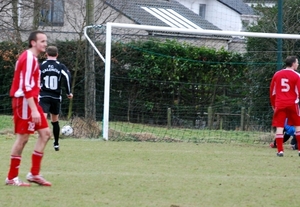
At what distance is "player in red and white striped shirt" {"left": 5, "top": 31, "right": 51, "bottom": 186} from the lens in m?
8.36

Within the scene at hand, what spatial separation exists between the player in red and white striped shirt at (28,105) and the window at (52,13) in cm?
1938

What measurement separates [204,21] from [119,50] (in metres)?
24.5

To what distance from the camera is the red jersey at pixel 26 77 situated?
8.35 meters

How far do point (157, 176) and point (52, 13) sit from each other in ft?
83.9

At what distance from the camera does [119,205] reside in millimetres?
7547

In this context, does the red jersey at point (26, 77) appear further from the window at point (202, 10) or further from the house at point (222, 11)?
the window at point (202, 10)

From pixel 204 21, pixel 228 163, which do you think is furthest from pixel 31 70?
pixel 204 21

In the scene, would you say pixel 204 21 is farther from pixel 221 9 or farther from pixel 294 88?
pixel 294 88

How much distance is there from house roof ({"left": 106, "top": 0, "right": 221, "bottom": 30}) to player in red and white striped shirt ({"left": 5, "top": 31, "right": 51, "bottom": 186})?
67.5 ft

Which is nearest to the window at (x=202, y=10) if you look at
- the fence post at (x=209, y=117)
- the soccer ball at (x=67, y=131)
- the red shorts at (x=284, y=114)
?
the fence post at (x=209, y=117)

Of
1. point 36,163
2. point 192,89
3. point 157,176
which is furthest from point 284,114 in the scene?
point 36,163

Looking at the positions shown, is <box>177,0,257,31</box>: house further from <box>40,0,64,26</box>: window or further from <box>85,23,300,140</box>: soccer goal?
<box>85,23,300,140</box>: soccer goal

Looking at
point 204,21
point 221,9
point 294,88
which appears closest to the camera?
point 294,88

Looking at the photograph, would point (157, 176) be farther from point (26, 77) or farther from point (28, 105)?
point (26, 77)
